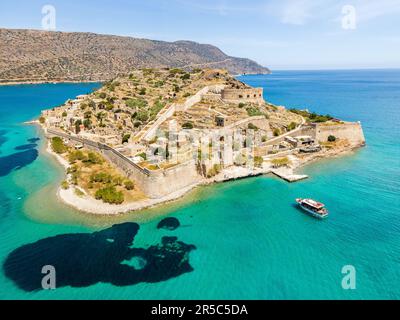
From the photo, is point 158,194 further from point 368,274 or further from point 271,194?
point 368,274

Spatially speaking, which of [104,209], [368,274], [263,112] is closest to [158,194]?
[104,209]

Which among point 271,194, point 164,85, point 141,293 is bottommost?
point 141,293

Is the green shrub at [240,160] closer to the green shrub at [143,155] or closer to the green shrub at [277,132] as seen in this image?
the green shrub at [277,132]

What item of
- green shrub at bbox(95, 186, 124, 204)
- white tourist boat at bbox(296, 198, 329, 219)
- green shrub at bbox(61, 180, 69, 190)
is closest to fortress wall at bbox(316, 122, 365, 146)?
white tourist boat at bbox(296, 198, 329, 219)

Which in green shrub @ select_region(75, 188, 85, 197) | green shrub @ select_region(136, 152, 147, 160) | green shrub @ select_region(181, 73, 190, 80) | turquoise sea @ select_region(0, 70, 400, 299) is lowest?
turquoise sea @ select_region(0, 70, 400, 299)

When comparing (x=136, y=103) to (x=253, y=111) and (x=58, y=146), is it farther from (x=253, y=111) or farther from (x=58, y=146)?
(x=253, y=111)

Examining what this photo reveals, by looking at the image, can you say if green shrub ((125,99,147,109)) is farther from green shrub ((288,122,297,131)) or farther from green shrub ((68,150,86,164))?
green shrub ((288,122,297,131))
